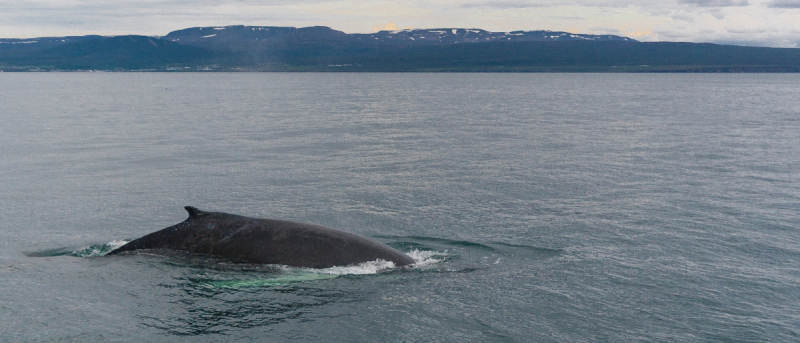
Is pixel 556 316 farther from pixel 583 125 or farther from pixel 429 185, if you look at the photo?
pixel 583 125

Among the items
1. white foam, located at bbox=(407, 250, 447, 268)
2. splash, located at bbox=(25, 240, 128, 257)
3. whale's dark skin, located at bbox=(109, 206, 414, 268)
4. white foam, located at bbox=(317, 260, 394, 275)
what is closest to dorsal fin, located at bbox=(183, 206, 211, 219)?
whale's dark skin, located at bbox=(109, 206, 414, 268)

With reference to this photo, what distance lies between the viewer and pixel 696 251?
16.2 metres

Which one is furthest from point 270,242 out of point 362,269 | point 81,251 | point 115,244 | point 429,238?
point 81,251

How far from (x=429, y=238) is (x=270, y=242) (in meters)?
5.19

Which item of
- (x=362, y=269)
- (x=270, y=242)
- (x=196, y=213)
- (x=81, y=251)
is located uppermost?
(x=196, y=213)

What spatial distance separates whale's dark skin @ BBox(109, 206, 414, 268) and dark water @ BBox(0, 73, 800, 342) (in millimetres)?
257

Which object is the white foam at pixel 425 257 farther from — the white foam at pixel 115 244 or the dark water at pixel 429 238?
the white foam at pixel 115 244

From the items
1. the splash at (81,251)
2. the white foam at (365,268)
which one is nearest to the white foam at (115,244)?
the splash at (81,251)

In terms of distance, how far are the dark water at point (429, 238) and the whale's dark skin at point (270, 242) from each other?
257 millimetres

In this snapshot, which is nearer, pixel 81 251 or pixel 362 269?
pixel 362 269

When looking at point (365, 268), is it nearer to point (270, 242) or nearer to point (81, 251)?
point (270, 242)

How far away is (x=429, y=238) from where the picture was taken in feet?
56.2

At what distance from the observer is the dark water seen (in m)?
11.4

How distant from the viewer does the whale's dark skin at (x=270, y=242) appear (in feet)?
43.8
